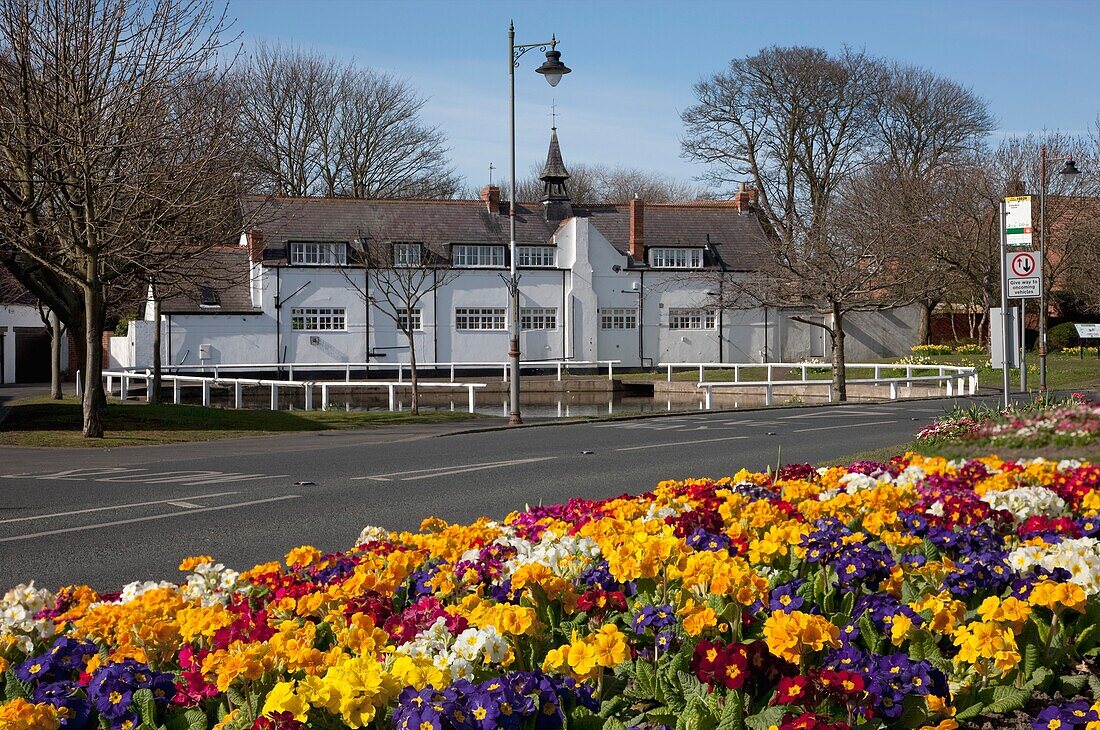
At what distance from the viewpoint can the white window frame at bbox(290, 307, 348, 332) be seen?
50031mm

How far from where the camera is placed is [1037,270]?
19.3 meters

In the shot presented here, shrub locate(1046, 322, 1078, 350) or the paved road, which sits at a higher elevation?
shrub locate(1046, 322, 1078, 350)

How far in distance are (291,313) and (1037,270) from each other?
120 ft

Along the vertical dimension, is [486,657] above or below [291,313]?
below

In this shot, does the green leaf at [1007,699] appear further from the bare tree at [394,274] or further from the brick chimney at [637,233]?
the brick chimney at [637,233]

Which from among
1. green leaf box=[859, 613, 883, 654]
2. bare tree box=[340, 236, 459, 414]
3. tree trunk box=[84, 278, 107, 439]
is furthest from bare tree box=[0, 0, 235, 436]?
bare tree box=[340, 236, 459, 414]

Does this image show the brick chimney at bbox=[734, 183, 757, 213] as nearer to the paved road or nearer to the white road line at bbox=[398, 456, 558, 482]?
the paved road

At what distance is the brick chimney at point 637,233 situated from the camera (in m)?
55.4

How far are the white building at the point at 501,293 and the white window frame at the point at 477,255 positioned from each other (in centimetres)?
6

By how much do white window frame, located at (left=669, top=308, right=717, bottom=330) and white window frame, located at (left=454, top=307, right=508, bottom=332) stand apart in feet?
27.9

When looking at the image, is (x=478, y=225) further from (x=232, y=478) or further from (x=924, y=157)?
(x=232, y=478)

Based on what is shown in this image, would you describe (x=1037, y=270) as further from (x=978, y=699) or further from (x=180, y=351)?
(x=180, y=351)

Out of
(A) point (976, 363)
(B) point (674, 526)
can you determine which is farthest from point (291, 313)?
(B) point (674, 526)

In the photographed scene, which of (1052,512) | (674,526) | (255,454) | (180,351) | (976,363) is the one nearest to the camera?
A: (674,526)
